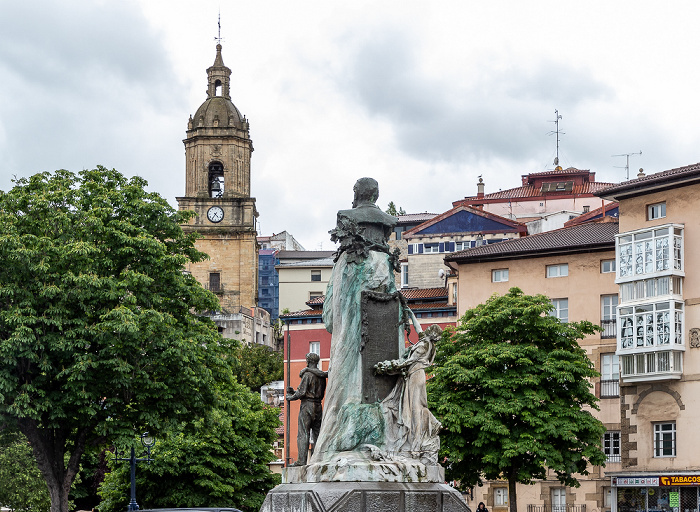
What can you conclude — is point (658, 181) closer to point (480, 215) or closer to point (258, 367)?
point (480, 215)

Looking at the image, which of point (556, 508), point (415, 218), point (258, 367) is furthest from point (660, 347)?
point (415, 218)

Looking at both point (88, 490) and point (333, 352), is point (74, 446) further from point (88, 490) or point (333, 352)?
point (88, 490)

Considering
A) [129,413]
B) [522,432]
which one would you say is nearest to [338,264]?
[129,413]

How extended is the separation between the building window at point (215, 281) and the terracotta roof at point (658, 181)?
260 feet

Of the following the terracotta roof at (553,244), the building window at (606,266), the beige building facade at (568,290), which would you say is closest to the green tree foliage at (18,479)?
the beige building facade at (568,290)

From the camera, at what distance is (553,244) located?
6194 cm

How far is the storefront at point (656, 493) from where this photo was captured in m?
50.9

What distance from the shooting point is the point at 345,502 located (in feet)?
48.8

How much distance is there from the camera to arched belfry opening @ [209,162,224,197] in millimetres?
136625

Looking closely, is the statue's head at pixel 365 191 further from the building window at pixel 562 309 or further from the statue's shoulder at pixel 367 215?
the building window at pixel 562 309

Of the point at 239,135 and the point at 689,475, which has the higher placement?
the point at 239,135

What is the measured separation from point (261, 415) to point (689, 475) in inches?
775

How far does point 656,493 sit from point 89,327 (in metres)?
27.7

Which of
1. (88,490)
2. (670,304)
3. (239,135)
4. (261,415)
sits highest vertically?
(239,135)
